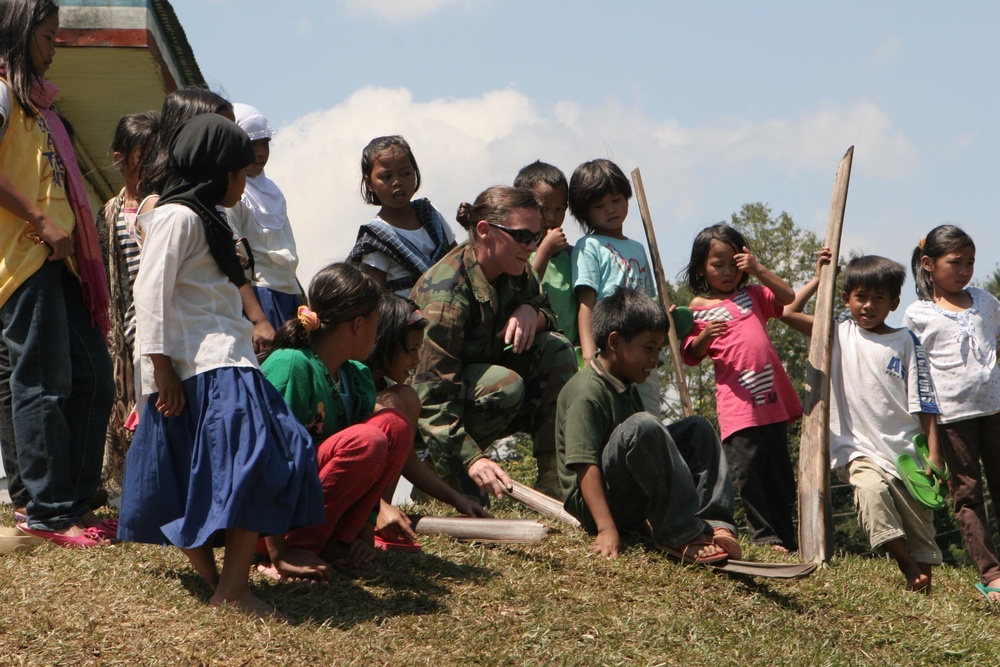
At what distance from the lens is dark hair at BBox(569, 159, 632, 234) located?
6828 mm

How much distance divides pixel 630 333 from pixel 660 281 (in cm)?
177

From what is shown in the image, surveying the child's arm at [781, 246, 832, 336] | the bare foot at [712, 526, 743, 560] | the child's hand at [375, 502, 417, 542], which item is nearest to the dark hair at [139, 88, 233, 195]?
the child's hand at [375, 502, 417, 542]

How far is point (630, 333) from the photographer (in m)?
5.07

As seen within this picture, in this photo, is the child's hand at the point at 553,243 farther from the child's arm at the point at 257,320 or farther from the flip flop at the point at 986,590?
the flip flop at the point at 986,590

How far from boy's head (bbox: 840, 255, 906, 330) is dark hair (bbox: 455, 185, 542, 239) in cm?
178

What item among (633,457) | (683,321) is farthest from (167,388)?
(683,321)

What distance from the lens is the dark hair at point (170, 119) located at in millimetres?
4203

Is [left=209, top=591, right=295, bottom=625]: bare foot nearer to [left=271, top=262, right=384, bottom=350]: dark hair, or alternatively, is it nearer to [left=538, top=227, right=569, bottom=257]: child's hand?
[left=271, top=262, right=384, bottom=350]: dark hair

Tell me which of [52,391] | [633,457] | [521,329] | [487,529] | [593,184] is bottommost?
[487,529]

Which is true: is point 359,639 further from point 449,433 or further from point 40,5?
point 40,5

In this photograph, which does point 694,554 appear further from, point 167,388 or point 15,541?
point 15,541

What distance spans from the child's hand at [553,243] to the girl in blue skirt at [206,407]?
2857mm

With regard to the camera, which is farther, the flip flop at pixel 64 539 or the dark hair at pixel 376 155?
the dark hair at pixel 376 155

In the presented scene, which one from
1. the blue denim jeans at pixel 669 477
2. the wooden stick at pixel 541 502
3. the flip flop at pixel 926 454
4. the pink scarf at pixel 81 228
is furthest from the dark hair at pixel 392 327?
the flip flop at pixel 926 454
